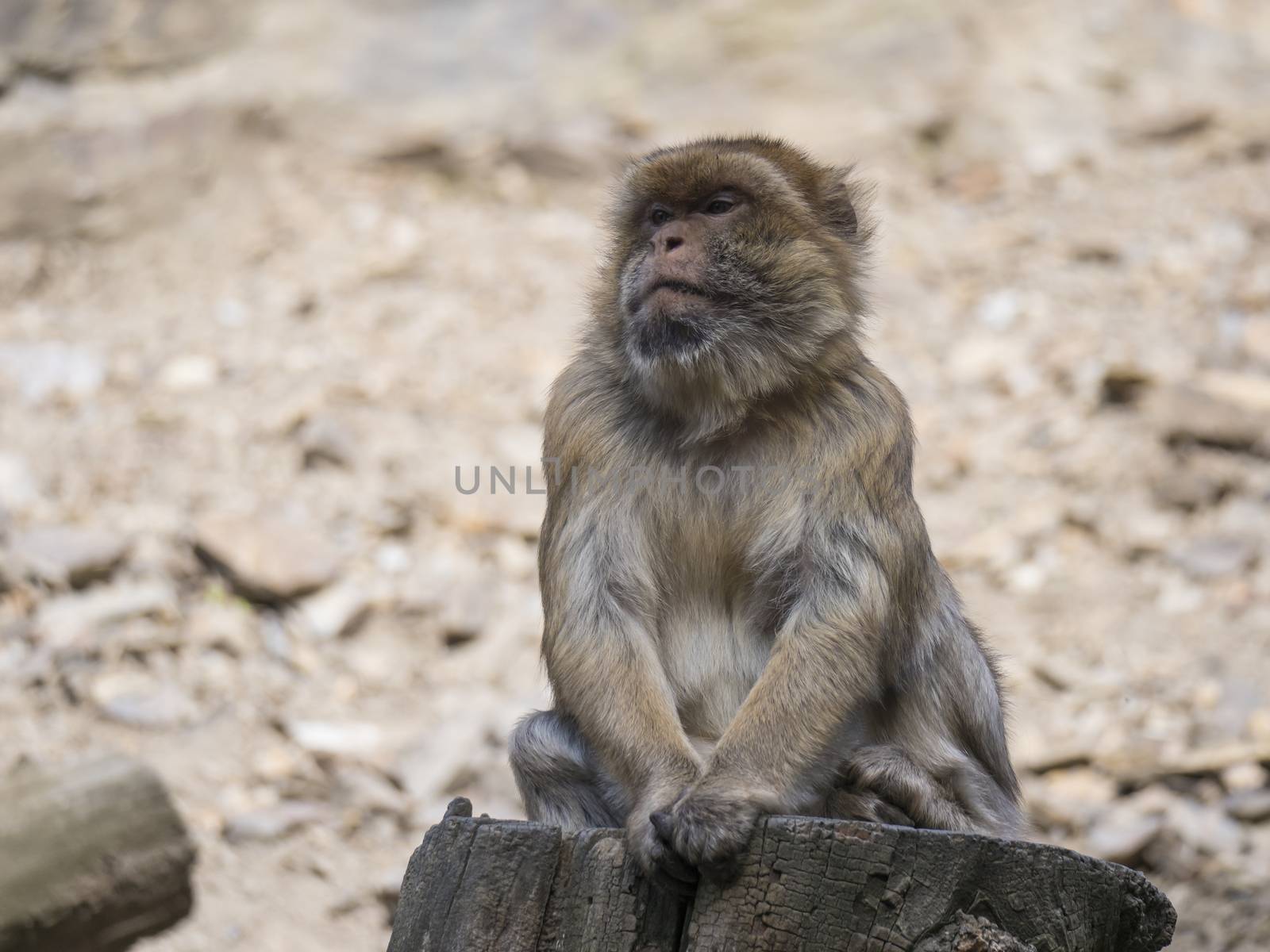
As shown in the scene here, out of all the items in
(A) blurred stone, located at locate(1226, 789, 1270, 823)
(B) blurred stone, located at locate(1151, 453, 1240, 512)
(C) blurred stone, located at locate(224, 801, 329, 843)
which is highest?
(B) blurred stone, located at locate(1151, 453, 1240, 512)

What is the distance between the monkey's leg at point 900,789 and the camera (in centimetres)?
366

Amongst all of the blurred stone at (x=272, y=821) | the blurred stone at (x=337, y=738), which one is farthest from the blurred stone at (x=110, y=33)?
the blurred stone at (x=272, y=821)

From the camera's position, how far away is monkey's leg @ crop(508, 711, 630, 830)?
3922 millimetres

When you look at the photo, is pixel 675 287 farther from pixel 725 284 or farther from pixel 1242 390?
pixel 1242 390

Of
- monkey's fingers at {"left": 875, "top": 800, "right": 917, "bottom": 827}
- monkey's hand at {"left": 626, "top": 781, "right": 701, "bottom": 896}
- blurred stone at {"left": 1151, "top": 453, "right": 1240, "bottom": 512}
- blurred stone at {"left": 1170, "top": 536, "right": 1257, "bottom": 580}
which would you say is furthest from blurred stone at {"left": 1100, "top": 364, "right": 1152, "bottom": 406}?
monkey's hand at {"left": 626, "top": 781, "right": 701, "bottom": 896}

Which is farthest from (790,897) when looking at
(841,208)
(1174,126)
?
(1174,126)

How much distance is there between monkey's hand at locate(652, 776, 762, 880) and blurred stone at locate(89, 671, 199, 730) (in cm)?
451

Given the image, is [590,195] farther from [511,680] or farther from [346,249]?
[511,680]

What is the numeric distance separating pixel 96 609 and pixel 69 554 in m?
0.41

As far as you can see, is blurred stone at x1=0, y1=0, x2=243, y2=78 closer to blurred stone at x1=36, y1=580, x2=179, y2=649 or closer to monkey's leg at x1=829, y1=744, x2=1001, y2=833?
blurred stone at x1=36, y1=580, x2=179, y2=649

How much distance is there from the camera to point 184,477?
28.3ft

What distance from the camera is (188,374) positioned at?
940 cm

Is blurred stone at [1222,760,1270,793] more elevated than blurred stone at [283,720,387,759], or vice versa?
blurred stone at [1222,760,1270,793]

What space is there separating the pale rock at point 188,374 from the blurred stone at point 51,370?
0.41m
